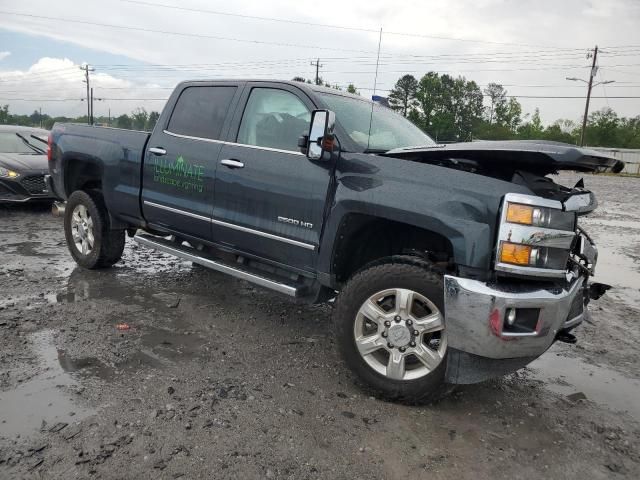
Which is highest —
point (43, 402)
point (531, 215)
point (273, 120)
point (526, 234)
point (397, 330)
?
point (273, 120)

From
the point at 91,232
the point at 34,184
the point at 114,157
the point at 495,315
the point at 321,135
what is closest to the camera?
the point at 495,315

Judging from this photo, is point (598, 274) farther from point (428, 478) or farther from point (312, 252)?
point (428, 478)

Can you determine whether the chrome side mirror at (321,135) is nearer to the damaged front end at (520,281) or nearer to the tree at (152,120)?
the damaged front end at (520,281)

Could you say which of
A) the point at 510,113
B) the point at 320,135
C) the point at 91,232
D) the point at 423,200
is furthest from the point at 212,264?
the point at 510,113

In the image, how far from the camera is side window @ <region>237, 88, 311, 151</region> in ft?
13.0

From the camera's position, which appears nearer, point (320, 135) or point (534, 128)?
point (320, 135)

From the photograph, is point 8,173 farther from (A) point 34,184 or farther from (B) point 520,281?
(B) point 520,281

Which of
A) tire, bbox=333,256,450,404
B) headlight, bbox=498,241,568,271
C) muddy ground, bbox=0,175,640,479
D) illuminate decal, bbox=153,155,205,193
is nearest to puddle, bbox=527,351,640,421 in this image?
muddy ground, bbox=0,175,640,479

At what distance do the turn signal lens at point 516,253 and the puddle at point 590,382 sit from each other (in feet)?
4.33

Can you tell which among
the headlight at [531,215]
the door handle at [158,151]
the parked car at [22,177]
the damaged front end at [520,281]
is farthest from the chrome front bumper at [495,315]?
the parked car at [22,177]

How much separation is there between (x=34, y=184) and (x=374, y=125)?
7306 millimetres

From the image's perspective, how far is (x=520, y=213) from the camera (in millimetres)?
2842

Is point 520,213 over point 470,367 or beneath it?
over

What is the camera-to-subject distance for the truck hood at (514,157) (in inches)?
112
